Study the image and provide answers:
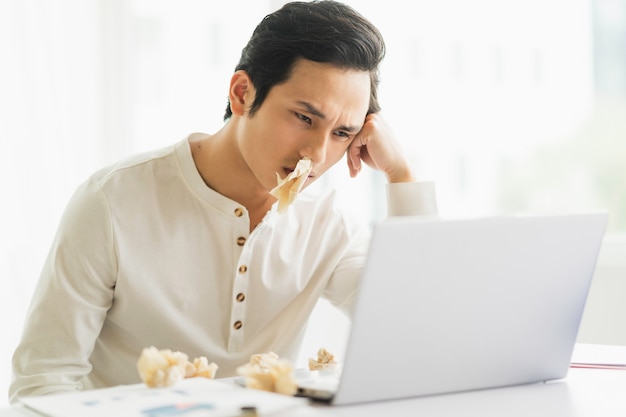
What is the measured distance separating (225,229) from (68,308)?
0.35m

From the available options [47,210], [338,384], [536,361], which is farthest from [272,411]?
[47,210]

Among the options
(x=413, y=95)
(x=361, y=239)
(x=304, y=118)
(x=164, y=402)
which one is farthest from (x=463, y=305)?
(x=413, y=95)

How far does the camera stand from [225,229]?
1786mm

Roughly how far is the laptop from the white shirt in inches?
22.0

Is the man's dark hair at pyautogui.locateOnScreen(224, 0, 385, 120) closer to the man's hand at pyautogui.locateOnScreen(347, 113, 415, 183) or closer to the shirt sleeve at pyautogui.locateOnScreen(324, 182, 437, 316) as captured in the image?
the man's hand at pyautogui.locateOnScreen(347, 113, 415, 183)

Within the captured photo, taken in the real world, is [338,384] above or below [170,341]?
above

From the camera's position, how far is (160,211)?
5.75 feet

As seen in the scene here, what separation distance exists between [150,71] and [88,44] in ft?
0.81

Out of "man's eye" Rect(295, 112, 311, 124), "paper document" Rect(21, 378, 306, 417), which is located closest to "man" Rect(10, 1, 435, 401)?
"man's eye" Rect(295, 112, 311, 124)

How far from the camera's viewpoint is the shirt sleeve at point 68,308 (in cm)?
158

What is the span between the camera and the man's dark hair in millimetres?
1731

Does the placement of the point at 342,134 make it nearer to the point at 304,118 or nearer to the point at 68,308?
the point at 304,118

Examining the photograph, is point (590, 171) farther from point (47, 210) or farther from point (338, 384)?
point (338, 384)

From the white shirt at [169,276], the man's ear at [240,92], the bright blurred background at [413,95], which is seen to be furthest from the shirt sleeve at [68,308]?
the bright blurred background at [413,95]
